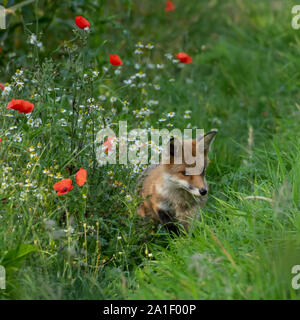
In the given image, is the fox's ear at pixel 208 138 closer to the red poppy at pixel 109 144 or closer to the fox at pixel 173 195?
the fox at pixel 173 195

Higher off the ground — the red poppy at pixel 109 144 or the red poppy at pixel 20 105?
the red poppy at pixel 20 105

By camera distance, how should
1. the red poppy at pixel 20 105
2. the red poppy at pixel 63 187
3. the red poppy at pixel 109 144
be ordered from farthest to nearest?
the red poppy at pixel 109 144 < the red poppy at pixel 20 105 < the red poppy at pixel 63 187

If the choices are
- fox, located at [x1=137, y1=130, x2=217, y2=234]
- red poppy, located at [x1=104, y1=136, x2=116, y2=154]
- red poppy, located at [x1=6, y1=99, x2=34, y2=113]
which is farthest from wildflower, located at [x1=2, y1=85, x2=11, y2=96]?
fox, located at [x1=137, y1=130, x2=217, y2=234]

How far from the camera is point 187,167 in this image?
461cm

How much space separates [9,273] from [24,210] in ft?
1.60

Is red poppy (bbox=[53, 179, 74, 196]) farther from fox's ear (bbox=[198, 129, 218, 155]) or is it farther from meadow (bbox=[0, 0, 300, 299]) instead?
fox's ear (bbox=[198, 129, 218, 155])

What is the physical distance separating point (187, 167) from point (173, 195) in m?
0.29

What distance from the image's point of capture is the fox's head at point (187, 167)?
14.8ft

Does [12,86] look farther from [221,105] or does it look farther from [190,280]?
[221,105]

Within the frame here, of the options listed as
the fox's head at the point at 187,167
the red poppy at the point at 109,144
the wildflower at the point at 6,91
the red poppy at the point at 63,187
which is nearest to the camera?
the red poppy at the point at 63,187

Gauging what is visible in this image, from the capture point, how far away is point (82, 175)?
11.8 ft

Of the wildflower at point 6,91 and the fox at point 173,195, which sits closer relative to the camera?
the wildflower at point 6,91

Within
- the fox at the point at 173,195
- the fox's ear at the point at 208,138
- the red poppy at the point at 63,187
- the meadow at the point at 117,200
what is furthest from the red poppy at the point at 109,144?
the fox's ear at the point at 208,138
